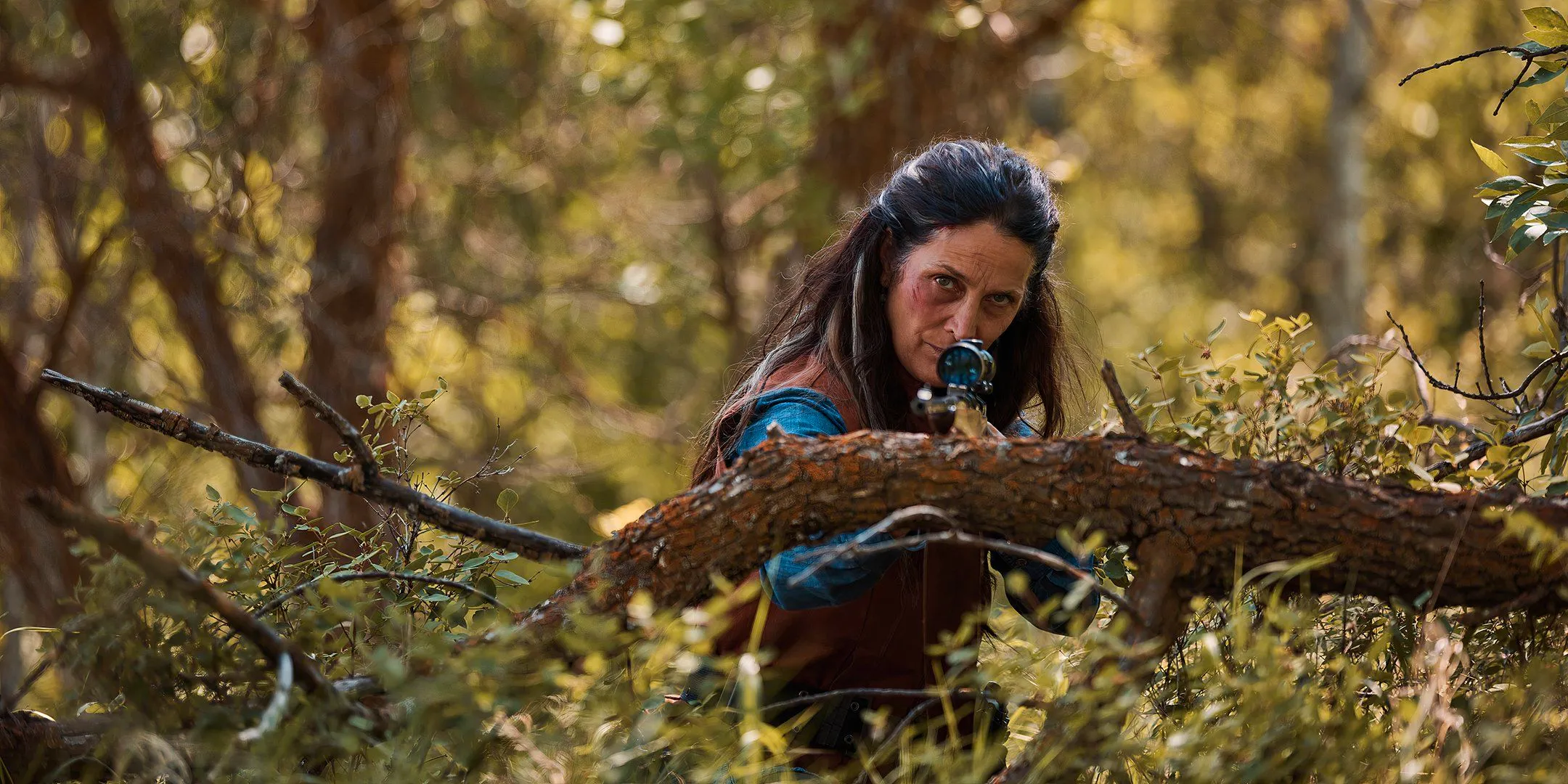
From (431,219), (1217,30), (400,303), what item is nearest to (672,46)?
(400,303)

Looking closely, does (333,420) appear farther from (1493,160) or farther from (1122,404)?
(1493,160)

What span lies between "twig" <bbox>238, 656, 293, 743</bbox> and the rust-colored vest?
31.4 inches

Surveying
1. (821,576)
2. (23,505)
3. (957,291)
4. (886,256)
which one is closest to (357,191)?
(23,505)

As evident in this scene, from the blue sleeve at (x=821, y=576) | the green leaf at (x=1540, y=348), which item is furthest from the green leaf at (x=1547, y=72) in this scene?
the blue sleeve at (x=821, y=576)

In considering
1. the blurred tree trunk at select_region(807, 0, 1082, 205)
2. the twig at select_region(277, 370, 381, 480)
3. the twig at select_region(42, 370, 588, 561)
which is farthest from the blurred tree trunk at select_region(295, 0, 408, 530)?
the twig at select_region(277, 370, 381, 480)

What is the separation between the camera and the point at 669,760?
2164 millimetres

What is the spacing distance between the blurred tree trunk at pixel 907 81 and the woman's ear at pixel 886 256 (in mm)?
3600

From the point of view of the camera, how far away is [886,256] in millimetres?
2959

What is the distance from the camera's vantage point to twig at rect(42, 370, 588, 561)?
227 centimetres

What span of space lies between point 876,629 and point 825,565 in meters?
0.37

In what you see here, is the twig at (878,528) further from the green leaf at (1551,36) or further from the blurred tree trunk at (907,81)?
the blurred tree trunk at (907,81)

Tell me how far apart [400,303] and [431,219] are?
155 centimetres

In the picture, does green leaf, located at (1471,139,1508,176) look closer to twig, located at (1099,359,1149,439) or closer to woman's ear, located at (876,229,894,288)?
twig, located at (1099,359,1149,439)

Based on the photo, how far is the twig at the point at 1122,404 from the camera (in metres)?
2.13
